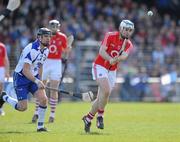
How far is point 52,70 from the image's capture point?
17.8 meters

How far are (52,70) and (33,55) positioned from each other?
3.80 metres

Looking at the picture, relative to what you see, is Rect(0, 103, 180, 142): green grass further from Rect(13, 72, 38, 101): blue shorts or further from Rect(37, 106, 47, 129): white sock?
Rect(13, 72, 38, 101): blue shorts

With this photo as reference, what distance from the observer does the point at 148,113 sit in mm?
20531

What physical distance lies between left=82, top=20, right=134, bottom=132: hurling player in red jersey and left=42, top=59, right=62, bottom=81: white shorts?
3.04m

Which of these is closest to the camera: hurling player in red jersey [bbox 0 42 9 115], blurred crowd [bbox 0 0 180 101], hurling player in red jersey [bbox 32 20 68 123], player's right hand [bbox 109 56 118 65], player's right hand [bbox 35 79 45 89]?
player's right hand [bbox 35 79 45 89]

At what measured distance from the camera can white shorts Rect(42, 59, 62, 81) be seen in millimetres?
17750

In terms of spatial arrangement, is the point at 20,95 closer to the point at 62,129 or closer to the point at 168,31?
the point at 62,129

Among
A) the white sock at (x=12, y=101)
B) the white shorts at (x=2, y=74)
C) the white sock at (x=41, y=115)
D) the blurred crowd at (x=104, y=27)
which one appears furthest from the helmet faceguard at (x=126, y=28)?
the blurred crowd at (x=104, y=27)

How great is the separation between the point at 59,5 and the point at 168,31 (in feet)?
15.4

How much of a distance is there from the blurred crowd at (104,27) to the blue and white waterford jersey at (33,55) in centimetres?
1275

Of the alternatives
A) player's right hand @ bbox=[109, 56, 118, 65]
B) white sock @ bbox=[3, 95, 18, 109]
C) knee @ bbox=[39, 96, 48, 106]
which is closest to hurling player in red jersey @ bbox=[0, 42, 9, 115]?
white sock @ bbox=[3, 95, 18, 109]

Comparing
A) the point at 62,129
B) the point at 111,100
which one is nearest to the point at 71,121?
the point at 62,129

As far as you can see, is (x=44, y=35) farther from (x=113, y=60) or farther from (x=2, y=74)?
(x=2, y=74)

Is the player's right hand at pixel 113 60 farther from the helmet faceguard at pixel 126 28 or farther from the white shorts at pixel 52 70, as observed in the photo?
the white shorts at pixel 52 70
